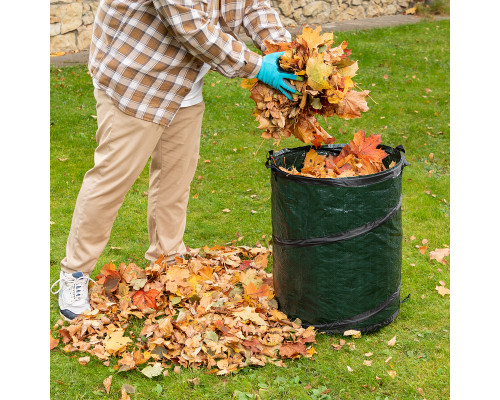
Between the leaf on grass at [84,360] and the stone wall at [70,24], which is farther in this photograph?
the stone wall at [70,24]

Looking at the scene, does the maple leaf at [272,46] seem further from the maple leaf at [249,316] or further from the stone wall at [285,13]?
the stone wall at [285,13]

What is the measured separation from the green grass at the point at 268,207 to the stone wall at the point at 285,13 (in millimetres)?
1089

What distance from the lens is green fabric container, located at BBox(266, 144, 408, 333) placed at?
288 cm

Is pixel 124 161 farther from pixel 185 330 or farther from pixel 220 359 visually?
pixel 220 359

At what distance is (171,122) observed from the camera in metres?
3.32

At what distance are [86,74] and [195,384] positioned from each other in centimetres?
629

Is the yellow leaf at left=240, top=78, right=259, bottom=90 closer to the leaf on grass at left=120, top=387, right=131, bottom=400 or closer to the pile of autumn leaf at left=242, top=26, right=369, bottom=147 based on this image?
the pile of autumn leaf at left=242, top=26, right=369, bottom=147

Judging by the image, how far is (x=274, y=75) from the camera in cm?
294

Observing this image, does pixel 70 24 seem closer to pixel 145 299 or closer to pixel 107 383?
pixel 145 299

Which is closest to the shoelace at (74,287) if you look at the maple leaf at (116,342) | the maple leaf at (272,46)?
the maple leaf at (116,342)

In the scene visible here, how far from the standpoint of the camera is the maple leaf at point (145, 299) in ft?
10.8

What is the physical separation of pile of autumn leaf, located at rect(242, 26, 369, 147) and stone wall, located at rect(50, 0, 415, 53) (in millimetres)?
6659

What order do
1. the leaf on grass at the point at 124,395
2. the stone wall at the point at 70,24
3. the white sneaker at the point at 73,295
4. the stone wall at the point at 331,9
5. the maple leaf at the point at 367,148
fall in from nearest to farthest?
the leaf on grass at the point at 124,395 < the maple leaf at the point at 367,148 < the white sneaker at the point at 73,295 < the stone wall at the point at 70,24 < the stone wall at the point at 331,9

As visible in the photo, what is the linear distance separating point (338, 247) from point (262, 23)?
4.16ft
